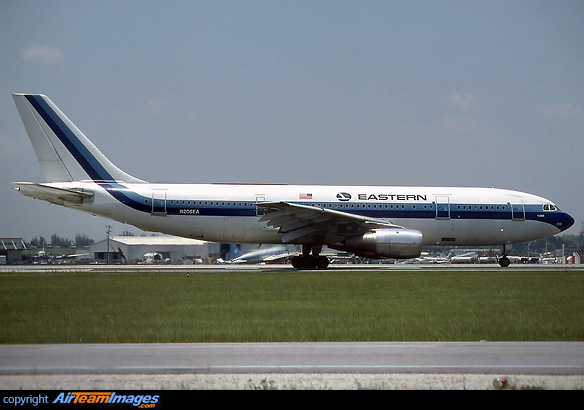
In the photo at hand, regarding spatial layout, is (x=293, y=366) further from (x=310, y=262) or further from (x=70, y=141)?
(x=70, y=141)

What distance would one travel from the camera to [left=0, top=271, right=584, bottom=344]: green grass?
1042 centimetres

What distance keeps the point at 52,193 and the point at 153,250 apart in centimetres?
Answer: 4947

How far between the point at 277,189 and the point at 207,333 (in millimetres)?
21339

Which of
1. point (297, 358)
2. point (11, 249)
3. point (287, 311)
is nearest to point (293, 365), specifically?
point (297, 358)

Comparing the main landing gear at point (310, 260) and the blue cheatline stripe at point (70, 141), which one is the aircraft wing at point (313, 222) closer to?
the main landing gear at point (310, 260)

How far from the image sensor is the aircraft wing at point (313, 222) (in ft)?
94.9

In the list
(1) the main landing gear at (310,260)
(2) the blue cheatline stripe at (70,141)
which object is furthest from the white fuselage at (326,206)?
(1) the main landing gear at (310,260)

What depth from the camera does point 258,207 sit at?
96.2 feet

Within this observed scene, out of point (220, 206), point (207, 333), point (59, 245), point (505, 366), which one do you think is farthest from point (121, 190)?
point (59, 245)

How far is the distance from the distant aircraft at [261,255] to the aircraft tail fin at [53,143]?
87.0ft

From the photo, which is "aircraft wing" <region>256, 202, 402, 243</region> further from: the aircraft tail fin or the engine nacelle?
the aircraft tail fin

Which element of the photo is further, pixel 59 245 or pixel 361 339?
pixel 59 245
